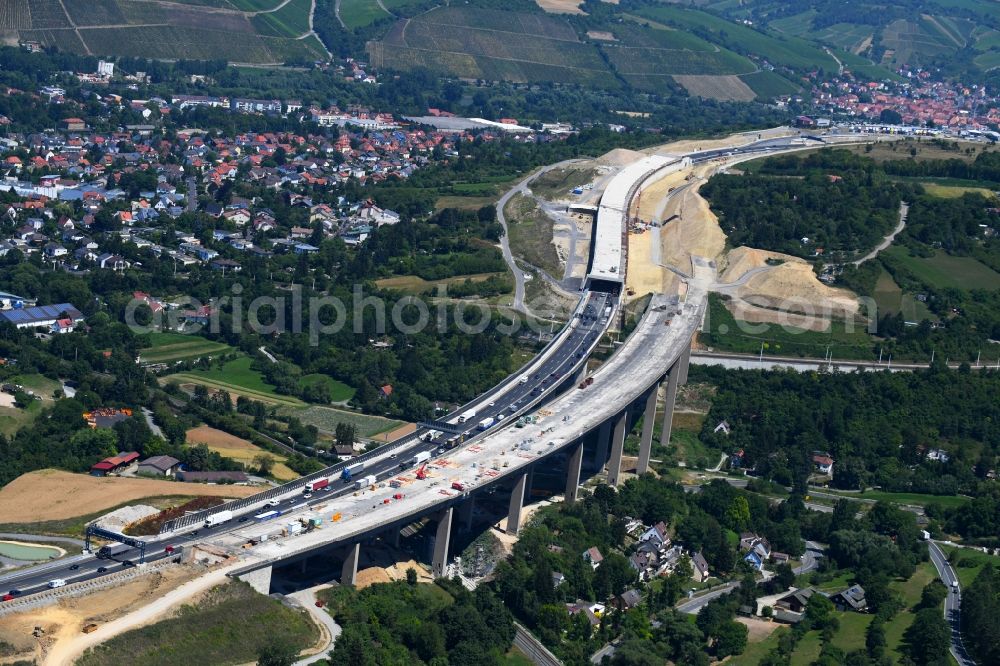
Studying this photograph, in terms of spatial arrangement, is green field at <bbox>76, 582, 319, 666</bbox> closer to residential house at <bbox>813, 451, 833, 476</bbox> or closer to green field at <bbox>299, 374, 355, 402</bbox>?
green field at <bbox>299, 374, 355, 402</bbox>

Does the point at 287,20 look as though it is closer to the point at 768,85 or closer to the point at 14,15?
the point at 14,15

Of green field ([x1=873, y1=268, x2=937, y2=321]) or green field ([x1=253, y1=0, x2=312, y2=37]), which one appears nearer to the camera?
green field ([x1=873, y1=268, x2=937, y2=321])

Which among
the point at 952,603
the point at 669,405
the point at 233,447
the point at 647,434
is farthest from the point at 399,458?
the point at 952,603

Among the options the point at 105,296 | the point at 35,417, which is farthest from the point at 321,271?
the point at 35,417

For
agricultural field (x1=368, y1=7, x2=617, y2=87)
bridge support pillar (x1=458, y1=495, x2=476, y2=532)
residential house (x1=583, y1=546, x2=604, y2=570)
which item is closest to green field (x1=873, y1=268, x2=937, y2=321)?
residential house (x1=583, y1=546, x2=604, y2=570)

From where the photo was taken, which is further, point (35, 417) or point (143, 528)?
point (35, 417)

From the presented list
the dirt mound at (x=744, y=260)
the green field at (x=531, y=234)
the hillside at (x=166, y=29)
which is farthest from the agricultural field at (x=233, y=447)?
the hillside at (x=166, y=29)

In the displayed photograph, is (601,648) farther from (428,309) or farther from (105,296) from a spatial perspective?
(105,296)
